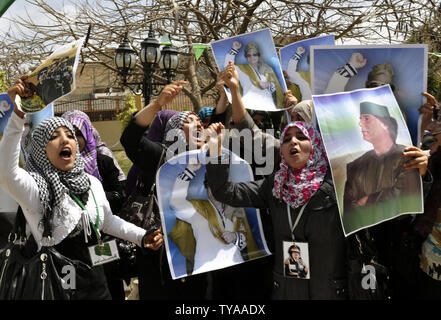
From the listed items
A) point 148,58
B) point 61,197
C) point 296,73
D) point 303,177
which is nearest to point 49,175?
point 61,197

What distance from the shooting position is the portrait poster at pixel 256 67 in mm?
2984

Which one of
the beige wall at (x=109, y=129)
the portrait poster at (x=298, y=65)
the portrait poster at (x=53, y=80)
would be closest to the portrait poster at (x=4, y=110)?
the portrait poster at (x=53, y=80)

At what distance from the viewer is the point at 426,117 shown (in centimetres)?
237

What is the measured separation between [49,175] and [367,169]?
152 centimetres

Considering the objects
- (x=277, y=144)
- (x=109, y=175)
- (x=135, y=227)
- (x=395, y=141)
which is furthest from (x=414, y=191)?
(x=109, y=175)

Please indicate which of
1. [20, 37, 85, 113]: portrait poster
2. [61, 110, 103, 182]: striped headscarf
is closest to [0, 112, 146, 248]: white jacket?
[20, 37, 85, 113]: portrait poster

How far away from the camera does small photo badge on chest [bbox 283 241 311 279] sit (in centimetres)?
221

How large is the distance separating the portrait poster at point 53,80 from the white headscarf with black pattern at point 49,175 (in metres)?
0.11

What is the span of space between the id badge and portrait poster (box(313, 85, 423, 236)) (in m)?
1.16

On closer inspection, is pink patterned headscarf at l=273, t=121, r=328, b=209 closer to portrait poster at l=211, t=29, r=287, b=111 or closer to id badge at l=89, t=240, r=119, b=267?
portrait poster at l=211, t=29, r=287, b=111

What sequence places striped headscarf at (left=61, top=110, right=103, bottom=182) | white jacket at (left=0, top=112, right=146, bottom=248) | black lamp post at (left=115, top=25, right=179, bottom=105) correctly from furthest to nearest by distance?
black lamp post at (left=115, top=25, right=179, bottom=105), striped headscarf at (left=61, top=110, right=103, bottom=182), white jacket at (left=0, top=112, right=146, bottom=248)

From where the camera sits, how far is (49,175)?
220 cm

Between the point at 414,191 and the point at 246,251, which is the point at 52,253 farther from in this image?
the point at 414,191

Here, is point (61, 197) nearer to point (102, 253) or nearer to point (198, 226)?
point (102, 253)
